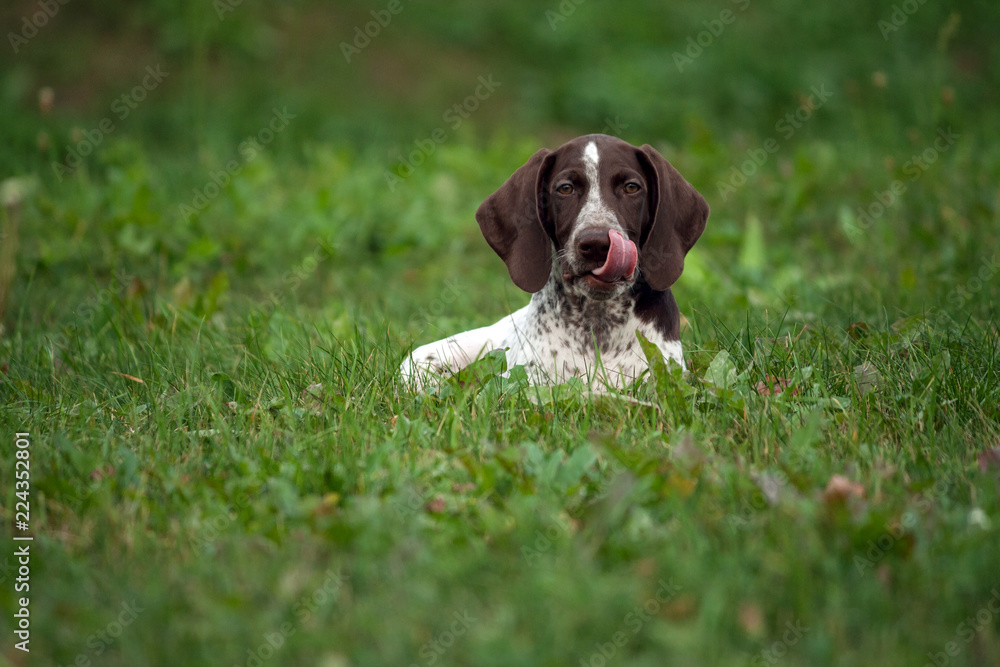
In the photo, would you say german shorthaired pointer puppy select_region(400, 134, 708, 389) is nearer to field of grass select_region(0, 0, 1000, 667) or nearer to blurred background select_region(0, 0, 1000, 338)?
field of grass select_region(0, 0, 1000, 667)

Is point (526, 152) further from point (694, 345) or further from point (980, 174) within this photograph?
point (694, 345)

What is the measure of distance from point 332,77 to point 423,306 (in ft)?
17.7

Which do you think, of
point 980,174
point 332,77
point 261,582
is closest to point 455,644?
point 261,582

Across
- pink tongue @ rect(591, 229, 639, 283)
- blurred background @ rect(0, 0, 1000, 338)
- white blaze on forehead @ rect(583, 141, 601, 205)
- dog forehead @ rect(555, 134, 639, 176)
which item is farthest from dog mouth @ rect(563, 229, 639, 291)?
blurred background @ rect(0, 0, 1000, 338)

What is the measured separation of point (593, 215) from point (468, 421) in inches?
40.1

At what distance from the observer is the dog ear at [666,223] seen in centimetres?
378

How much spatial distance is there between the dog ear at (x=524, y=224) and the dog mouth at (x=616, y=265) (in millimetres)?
243

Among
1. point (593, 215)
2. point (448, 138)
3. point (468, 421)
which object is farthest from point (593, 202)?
point (448, 138)

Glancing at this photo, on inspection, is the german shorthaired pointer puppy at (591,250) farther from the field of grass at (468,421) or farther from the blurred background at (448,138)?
the blurred background at (448,138)

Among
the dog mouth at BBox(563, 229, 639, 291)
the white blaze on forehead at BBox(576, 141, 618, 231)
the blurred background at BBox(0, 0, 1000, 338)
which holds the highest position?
the white blaze on forehead at BBox(576, 141, 618, 231)

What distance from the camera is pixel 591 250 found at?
11.8 ft

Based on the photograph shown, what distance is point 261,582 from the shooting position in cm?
228

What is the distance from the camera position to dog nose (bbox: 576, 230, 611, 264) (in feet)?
11.6

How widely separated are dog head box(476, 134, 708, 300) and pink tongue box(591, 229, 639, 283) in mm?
10
